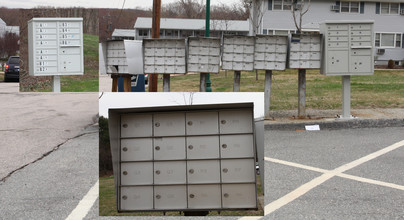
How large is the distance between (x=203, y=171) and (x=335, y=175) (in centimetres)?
341

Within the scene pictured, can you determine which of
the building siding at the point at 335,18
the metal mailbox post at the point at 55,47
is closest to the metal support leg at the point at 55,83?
the metal mailbox post at the point at 55,47

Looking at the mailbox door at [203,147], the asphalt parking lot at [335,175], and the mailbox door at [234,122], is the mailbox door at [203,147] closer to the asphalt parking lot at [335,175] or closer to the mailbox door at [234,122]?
Answer: the mailbox door at [234,122]

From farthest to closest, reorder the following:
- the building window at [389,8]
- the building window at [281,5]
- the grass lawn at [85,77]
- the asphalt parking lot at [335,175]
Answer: the building window at [389,8]
the building window at [281,5]
the asphalt parking lot at [335,175]
the grass lawn at [85,77]

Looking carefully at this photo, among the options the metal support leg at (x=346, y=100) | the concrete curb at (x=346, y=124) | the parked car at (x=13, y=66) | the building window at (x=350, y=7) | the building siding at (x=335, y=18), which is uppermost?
the building window at (x=350, y=7)

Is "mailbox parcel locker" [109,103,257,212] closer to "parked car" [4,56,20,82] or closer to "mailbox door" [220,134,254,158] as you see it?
"mailbox door" [220,134,254,158]

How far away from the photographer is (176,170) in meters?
1.16

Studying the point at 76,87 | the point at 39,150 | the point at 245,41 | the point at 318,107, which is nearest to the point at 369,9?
the point at 318,107

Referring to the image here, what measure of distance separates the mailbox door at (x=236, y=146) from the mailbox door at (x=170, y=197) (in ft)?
0.42

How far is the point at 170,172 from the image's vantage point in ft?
3.80

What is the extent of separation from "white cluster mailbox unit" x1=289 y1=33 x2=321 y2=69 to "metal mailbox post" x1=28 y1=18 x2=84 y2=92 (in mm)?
4290

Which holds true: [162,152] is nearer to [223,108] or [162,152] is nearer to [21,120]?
[223,108]

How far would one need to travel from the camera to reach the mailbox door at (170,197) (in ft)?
3.79

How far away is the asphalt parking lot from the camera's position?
11.3ft

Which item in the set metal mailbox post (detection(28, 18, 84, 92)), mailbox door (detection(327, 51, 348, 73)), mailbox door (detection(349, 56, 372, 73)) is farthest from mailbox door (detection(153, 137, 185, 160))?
mailbox door (detection(349, 56, 372, 73))
